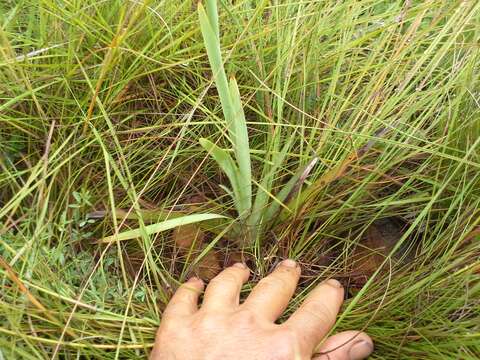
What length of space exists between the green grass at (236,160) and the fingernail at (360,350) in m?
0.03

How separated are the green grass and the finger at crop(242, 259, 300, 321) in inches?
2.2

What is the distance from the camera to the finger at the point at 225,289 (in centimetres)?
93

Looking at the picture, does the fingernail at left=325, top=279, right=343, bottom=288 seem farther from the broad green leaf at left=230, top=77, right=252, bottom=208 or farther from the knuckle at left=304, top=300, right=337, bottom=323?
the broad green leaf at left=230, top=77, right=252, bottom=208

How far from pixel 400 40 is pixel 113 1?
626 millimetres

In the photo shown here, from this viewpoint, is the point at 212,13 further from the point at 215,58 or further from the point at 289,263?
the point at 289,263

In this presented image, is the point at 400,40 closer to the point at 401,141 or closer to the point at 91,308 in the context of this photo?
the point at 401,141

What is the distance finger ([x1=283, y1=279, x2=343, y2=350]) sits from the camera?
0.88 m

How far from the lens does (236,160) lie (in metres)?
0.93

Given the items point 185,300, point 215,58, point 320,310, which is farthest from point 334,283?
point 215,58

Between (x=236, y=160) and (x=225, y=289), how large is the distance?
247 millimetres

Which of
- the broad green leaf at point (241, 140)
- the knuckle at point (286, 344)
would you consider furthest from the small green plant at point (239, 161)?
the knuckle at point (286, 344)

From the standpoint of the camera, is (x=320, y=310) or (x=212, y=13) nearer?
(x=212, y=13)

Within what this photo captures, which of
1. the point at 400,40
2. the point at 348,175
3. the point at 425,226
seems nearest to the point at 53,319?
the point at 348,175

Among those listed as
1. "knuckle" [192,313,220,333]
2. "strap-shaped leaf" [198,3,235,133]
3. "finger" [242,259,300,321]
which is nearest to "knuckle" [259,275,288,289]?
"finger" [242,259,300,321]
